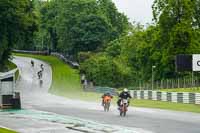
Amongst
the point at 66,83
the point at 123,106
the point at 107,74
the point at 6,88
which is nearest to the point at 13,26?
the point at 66,83

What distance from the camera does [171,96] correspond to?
1912 inches

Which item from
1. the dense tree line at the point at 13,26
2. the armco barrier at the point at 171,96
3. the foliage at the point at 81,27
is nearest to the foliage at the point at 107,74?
the dense tree line at the point at 13,26

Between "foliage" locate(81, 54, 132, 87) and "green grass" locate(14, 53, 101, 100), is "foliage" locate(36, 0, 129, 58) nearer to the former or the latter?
"green grass" locate(14, 53, 101, 100)

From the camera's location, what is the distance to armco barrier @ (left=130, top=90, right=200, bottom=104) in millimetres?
44406

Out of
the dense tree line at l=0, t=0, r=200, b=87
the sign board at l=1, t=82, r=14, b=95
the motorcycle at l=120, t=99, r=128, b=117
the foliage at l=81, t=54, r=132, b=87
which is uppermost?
the dense tree line at l=0, t=0, r=200, b=87

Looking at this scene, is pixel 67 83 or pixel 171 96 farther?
pixel 67 83

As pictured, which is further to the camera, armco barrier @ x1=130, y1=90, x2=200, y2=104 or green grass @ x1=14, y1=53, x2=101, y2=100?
green grass @ x1=14, y1=53, x2=101, y2=100

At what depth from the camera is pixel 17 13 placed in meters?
74.4

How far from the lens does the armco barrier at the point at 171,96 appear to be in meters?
44.4

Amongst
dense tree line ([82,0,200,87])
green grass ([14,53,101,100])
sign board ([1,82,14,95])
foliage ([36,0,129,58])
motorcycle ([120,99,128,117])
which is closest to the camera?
motorcycle ([120,99,128,117])

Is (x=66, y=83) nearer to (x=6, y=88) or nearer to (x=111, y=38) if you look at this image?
(x=6, y=88)

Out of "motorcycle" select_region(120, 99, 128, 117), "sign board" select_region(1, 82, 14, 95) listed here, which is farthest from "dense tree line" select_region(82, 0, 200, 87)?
"motorcycle" select_region(120, 99, 128, 117)

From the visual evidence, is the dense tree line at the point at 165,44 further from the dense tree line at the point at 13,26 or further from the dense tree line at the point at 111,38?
the dense tree line at the point at 13,26

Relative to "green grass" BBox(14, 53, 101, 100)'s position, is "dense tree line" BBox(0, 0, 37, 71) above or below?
above
